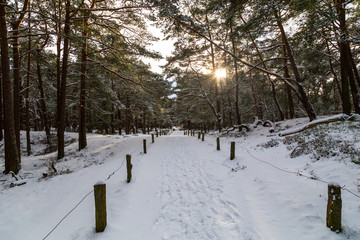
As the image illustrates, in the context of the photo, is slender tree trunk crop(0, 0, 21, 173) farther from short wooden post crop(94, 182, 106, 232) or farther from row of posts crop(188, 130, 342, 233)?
row of posts crop(188, 130, 342, 233)

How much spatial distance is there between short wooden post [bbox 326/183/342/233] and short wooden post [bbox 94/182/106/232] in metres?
4.17

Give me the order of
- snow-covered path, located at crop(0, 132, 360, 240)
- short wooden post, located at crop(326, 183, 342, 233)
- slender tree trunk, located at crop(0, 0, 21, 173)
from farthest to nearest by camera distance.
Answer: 1. slender tree trunk, located at crop(0, 0, 21, 173)
2. snow-covered path, located at crop(0, 132, 360, 240)
3. short wooden post, located at crop(326, 183, 342, 233)

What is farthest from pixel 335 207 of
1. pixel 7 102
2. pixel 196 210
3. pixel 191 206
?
pixel 7 102

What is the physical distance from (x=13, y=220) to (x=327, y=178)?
849cm

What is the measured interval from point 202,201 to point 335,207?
281 cm

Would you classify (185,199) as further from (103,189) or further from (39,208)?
(39,208)

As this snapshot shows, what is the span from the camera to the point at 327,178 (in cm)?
421

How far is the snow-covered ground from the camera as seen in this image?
3303mm

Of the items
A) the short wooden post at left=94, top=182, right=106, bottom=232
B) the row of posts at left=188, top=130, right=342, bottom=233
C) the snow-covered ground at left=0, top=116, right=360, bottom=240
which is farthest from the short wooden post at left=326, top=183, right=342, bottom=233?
the short wooden post at left=94, top=182, right=106, bottom=232

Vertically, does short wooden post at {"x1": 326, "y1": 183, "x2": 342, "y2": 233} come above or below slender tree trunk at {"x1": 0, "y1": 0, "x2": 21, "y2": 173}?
below

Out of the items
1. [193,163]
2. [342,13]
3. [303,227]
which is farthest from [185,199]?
[342,13]

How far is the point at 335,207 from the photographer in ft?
8.77

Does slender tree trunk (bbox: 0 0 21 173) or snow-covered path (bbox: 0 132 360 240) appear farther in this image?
slender tree trunk (bbox: 0 0 21 173)

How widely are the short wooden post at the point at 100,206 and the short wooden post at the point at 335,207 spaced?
13.7ft
